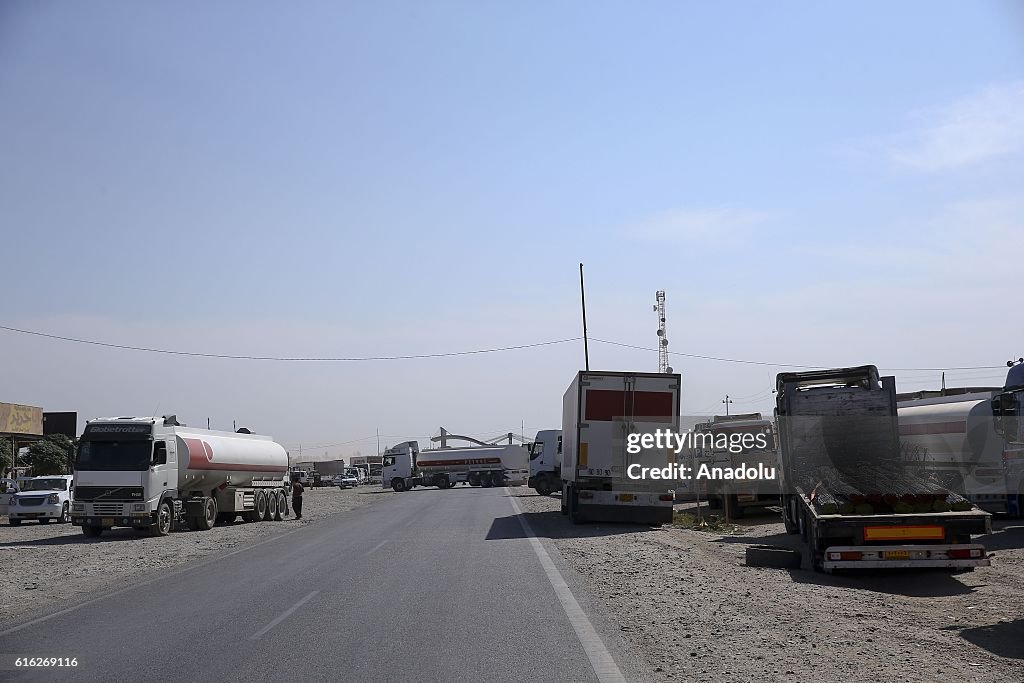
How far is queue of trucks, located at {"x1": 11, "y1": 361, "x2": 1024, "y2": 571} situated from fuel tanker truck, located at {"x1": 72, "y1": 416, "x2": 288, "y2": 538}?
42 millimetres

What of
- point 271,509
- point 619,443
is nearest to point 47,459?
point 271,509

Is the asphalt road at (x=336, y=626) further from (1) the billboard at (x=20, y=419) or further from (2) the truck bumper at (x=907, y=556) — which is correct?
(1) the billboard at (x=20, y=419)

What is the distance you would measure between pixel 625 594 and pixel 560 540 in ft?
31.6

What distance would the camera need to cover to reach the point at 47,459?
6000 centimetres

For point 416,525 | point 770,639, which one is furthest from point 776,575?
point 416,525

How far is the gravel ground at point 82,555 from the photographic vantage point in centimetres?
1551

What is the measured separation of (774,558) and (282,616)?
8.94 m

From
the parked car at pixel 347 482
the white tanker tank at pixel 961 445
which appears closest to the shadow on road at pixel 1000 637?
the white tanker tank at pixel 961 445

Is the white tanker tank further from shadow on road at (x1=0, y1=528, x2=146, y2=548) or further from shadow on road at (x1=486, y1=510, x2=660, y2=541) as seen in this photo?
shadow on road at (x1=0, y1=528, x2=146, y2=548)

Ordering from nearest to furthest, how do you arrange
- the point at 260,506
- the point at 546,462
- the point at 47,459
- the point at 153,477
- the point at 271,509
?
the point at 153,477 < the point at 260,506 < the point at 271,509 < the point at 546,462 < the point at 47,459

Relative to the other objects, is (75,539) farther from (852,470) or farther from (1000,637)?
(1000,637)

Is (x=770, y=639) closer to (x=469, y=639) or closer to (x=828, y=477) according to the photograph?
(x=469, y=639)

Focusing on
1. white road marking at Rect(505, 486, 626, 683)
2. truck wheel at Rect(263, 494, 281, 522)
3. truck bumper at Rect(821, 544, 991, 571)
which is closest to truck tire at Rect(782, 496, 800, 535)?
truck bumper at Rect(821, 544, 991, 571)

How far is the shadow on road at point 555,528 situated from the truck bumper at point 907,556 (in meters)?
10.3
